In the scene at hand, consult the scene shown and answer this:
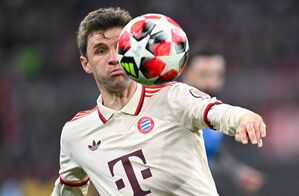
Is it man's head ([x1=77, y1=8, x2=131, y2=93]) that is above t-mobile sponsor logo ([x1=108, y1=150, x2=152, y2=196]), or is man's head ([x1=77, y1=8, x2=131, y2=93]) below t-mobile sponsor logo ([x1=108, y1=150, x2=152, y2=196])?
above

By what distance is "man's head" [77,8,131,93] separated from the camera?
430cm

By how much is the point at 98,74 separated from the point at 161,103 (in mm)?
486

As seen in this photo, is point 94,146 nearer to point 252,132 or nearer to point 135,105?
point 135,105

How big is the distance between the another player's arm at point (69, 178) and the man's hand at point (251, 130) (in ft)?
5.11

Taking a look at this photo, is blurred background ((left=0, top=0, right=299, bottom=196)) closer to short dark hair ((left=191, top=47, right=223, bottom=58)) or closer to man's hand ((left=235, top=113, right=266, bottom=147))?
short dark hair ((left=191, top=47, right=223, bottom=58))

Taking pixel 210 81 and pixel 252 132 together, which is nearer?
pixel 252 132

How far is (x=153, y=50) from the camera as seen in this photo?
376 centimetres

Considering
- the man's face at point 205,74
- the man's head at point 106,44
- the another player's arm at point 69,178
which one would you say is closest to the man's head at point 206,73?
the man's face at point 205,74

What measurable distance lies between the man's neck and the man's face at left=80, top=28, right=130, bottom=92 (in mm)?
57

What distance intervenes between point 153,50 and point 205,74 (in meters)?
3.91

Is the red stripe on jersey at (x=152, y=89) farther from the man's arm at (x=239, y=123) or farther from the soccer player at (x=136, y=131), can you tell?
the man's arm at (x=239, y=123)

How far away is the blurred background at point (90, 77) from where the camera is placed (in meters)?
12.3

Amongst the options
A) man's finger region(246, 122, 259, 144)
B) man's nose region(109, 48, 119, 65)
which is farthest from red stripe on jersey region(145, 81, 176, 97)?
man's finger region(246, 122, 259, 144)

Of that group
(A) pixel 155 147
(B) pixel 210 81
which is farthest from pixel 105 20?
(B) pixel 210 81
